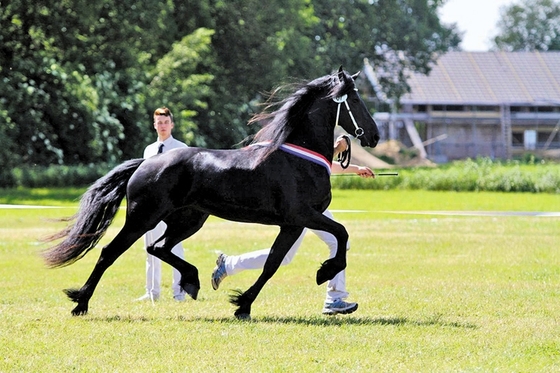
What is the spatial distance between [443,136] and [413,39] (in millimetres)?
21186

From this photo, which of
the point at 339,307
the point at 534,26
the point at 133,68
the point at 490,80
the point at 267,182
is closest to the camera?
the point at 267,182

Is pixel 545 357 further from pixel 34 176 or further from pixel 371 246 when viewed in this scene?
pixel 34 176

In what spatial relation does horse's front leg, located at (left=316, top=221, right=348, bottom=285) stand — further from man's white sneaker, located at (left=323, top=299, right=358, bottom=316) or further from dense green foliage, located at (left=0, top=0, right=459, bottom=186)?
dense green foliage, located at (left=0, top=0, right=459, bottom=186)

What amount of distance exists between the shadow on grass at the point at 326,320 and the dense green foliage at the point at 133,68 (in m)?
28.5

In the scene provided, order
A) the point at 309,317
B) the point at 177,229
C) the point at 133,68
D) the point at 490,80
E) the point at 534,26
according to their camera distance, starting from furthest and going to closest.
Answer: the point at 534,26
the point at 490,80
the point at 133,68
the point at 177,229
the point at 309,317

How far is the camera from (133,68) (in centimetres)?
4534

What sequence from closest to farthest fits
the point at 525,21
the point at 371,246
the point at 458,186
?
the point at 371,246 → the point at 458,186 → the point at 525,21

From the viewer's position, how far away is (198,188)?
964cm

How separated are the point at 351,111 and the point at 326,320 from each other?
1865 mm

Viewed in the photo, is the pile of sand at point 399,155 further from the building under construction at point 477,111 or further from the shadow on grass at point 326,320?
the shadow on grass at point 326,320

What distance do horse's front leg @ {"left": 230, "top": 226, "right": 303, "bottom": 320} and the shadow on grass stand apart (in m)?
0.11

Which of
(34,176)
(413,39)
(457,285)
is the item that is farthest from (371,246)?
(413,39)

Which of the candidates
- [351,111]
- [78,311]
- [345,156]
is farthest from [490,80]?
[78,311]

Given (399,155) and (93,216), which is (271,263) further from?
(399,155)
